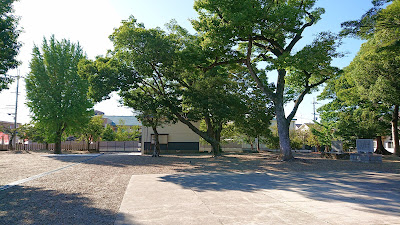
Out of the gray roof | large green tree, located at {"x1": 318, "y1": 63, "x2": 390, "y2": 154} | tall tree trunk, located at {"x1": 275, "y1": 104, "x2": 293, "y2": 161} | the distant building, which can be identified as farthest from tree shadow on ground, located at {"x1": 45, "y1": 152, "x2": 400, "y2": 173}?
the gray roof

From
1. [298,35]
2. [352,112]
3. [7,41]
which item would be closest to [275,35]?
[298,35]

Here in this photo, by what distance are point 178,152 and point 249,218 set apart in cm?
2521

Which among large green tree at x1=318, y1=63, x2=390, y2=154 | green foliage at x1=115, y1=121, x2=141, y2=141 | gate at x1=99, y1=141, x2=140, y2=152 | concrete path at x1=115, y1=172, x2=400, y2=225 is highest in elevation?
large green tree at x1=318, y1=63, x2=390, y2=154

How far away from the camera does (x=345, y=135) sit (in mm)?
27156

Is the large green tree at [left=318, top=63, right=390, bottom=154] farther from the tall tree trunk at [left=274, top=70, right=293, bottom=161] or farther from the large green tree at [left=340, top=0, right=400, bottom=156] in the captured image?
the tall tree trunk at [left=274, top=70, right=293, bottom=161]

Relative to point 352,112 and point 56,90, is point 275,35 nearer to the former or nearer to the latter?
point 352,112

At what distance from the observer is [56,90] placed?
29.0m

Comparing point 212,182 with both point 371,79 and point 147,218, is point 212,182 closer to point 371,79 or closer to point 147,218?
point 147,218

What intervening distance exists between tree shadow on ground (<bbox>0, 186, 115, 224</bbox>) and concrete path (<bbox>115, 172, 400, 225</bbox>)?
0.58 meters

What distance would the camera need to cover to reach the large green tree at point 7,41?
12219 millimetres

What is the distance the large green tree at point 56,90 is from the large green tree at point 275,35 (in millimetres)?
18811

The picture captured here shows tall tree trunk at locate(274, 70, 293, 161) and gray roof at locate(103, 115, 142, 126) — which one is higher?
gray roof at locate(103, 115, 142, 126)

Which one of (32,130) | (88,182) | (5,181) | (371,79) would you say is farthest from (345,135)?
(32,130)

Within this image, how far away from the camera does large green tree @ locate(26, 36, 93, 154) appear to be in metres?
28.4
